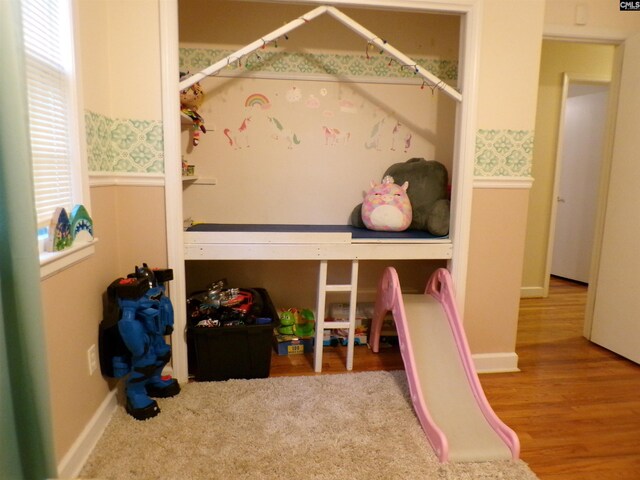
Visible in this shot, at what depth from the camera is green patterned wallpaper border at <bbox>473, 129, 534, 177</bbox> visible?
7.59ft

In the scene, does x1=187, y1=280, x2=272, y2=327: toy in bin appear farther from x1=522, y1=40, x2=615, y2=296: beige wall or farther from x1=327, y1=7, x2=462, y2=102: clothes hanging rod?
x1=522, y1=40, x2=615, y2=296: beige wall

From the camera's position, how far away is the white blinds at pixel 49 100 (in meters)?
1.41

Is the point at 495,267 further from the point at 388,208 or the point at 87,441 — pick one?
the point at 87,441

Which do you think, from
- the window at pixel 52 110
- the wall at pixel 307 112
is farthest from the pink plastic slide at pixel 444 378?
the window at pixel 52 110

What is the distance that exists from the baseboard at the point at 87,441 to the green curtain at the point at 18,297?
1.31ft

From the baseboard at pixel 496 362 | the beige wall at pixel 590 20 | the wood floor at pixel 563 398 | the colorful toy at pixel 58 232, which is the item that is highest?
the beige wall at pixel 590 20

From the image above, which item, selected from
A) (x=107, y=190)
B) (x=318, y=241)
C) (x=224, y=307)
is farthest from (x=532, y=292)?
(x=107, y=190)

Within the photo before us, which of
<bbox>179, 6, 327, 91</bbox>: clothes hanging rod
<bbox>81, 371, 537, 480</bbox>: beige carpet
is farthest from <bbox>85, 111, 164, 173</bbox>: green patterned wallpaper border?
<bbox>81, 371, 537, 480</bbox>: beige carpet

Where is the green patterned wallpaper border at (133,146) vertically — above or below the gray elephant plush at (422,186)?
above

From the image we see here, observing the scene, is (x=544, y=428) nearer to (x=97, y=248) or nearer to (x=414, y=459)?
(x=414, y=459)

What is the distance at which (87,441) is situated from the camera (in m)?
1.69

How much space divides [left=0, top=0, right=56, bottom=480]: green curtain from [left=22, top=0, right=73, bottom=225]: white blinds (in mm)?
430

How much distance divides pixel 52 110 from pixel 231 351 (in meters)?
1.34

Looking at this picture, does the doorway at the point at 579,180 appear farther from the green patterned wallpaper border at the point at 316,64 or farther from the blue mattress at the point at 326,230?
the blue mattress at the point at 326,230
